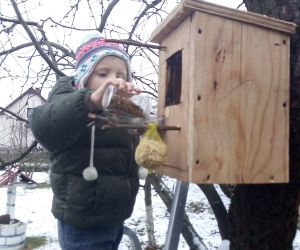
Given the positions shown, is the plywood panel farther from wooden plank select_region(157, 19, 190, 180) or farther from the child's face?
the child's face

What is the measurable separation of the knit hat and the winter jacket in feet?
0.19

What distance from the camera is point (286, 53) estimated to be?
1.27m

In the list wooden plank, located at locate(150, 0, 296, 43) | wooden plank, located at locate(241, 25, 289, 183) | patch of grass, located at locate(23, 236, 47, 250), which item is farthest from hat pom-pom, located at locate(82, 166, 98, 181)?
patch of grass, located at locate(23, 236, 47, 250)

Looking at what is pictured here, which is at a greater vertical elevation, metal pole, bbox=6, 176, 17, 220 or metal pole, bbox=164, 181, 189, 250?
metal pole, bbox=164, 181, 189, 250

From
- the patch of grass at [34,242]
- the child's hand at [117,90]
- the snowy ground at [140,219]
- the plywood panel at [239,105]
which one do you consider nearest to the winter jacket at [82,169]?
the child's hand at [117,90]

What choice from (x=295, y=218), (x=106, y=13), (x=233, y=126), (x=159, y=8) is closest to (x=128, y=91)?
(x=233, y=126)

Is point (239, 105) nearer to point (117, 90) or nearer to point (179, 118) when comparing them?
point (179, 118)

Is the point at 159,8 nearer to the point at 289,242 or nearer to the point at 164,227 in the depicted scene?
the point at 289,242

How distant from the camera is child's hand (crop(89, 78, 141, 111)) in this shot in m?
1.09

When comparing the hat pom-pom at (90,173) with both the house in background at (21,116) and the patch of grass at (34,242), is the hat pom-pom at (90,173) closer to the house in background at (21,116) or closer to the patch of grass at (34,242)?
the house in background at (21,116)

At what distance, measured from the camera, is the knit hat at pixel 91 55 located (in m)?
1.34

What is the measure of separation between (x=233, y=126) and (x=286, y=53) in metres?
0.31

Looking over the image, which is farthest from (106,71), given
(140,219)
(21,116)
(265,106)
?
(140,219)

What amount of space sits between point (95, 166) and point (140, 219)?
4345 mm
